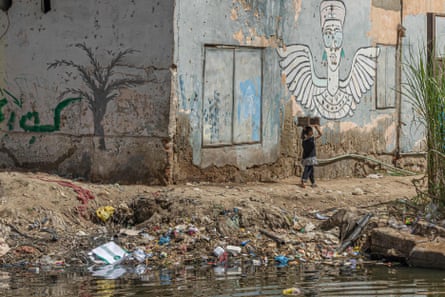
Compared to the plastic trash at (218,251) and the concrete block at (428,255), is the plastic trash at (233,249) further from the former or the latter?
the concrete block at (428,255)

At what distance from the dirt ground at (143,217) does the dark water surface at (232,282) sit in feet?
1.73

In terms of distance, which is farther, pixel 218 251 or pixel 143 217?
pixel 143 217

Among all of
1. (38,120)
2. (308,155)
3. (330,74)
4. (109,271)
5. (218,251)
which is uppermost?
(330,74)

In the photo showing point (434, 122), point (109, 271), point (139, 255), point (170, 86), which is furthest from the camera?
point (170, 86)

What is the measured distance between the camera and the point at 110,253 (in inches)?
404

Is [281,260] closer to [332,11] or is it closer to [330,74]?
[330,74]

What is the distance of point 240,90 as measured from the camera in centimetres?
1340

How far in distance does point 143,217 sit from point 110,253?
3.57ft

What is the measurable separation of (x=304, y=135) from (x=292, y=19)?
1.71 metres

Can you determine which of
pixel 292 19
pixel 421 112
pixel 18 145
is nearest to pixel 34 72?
pixel 18 145

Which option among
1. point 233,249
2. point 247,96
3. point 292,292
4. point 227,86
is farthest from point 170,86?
point 292,292

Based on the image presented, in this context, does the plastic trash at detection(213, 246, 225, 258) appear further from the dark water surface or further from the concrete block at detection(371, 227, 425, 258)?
the concrete block at detection(371, 227, 425, 258)

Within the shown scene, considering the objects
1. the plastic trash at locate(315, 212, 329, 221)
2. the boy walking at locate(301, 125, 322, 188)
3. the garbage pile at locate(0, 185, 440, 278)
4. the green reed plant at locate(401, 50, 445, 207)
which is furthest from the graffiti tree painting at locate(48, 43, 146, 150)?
the green reed plant at locate(401, 50, 445, 207)

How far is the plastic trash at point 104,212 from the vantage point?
11258 millimetres
